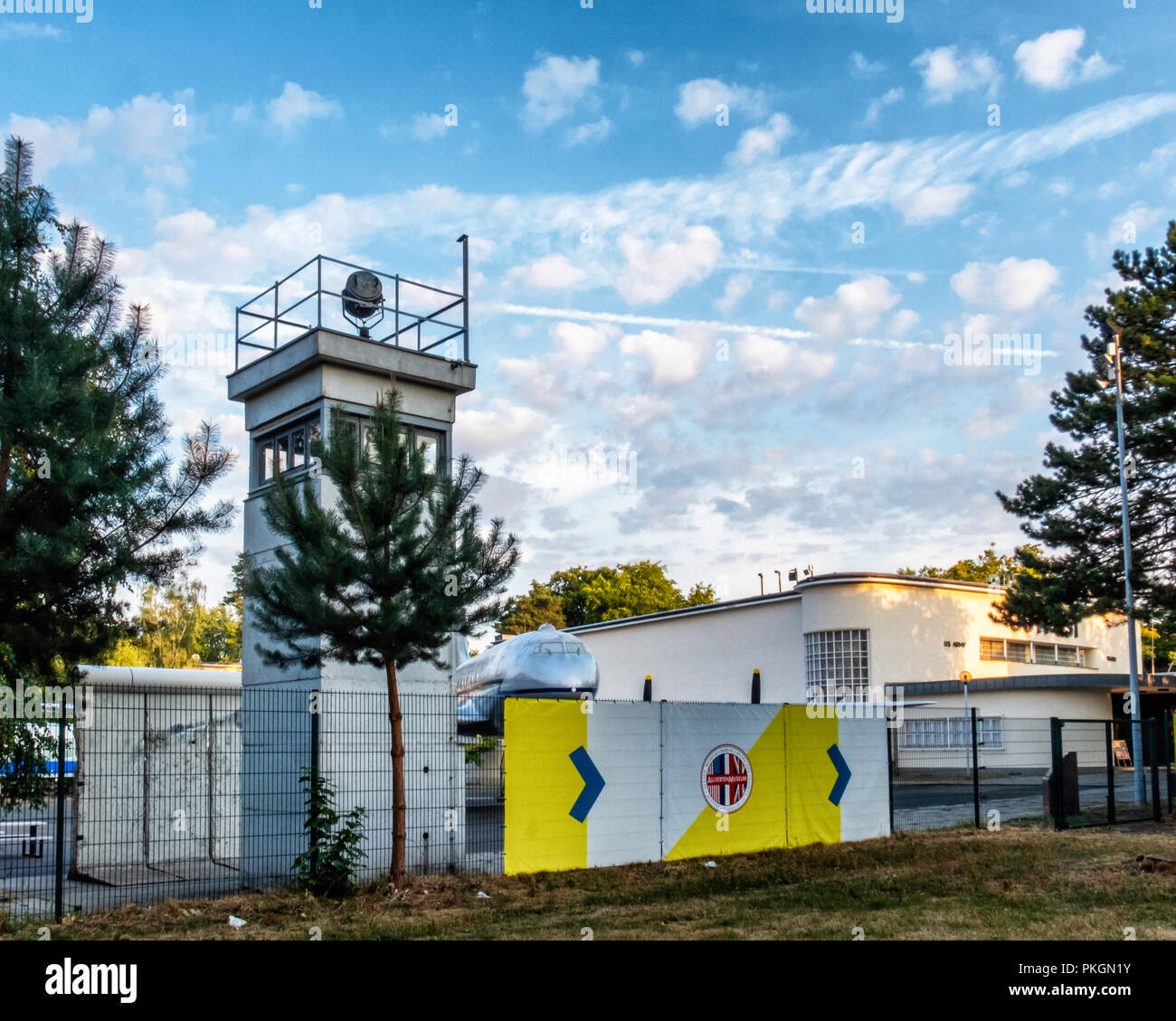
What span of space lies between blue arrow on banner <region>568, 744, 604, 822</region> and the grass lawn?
81cm

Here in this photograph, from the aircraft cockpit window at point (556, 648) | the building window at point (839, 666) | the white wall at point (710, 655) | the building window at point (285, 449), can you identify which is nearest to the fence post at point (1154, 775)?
the aircraft cockpit window at point (556, 648)

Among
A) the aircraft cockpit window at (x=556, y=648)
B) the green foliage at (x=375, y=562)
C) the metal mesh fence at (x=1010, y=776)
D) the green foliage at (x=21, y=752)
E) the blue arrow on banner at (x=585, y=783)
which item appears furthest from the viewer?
the aircraft cockpit window at (x=556, y=648)

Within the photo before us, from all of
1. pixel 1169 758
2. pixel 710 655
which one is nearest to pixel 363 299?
pixel 1169 758

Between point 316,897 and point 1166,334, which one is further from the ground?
point 1166,334

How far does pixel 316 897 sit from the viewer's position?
1211 centimetres

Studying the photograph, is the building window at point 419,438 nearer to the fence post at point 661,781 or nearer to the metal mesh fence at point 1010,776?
the fence post at point 661,781

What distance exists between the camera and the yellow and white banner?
1430 centimetres

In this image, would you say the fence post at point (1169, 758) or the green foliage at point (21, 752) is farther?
the fence post at point (1169, 758)

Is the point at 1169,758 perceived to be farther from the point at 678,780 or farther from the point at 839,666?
the point at 839,666

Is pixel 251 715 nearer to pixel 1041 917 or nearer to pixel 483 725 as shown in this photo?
pixel 1041 917

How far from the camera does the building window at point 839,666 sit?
142ft

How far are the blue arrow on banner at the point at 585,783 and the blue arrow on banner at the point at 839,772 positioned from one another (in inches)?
195
